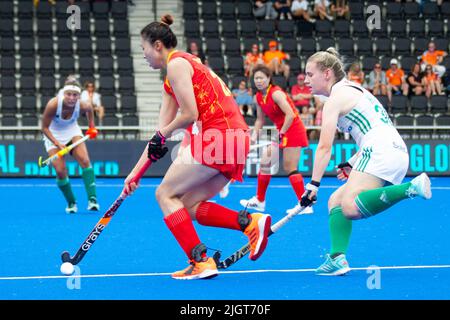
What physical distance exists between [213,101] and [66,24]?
571 inches

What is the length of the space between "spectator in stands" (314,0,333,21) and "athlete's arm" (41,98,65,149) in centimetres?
1120

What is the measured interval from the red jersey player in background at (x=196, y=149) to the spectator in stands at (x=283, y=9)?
585 inches

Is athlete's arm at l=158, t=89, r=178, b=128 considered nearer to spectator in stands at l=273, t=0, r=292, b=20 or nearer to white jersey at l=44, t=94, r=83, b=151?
white jersey at l=44, t=94, r=83, b=151

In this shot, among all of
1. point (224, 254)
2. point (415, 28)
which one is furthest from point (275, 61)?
point (224, 254)

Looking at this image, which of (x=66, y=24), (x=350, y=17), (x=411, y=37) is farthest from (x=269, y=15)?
(x=66, y=24)

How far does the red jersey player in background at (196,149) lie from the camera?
5637 mm

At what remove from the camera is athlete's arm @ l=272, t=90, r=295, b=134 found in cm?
1010

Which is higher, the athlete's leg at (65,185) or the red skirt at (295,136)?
the red skirt at (295,136)

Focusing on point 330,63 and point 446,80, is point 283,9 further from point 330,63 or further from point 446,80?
point 330,63

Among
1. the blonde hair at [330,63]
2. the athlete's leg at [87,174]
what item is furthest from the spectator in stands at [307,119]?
the blonde hair at [330,63]

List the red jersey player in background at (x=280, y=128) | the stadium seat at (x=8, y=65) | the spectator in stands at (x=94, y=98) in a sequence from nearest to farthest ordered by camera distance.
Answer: the red jersey player in background at (x=280, y=128)
the spectator in stands at (x=94, y=98)
the stadium seat at (x=8, y=65)

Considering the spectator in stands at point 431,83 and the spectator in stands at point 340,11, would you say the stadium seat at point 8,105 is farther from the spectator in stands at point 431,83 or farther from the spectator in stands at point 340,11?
the spectator in stands at point 431,83

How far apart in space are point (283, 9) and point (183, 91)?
50.1ft

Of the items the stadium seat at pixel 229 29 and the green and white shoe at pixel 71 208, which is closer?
the green and white shoe at pixel 71 208
